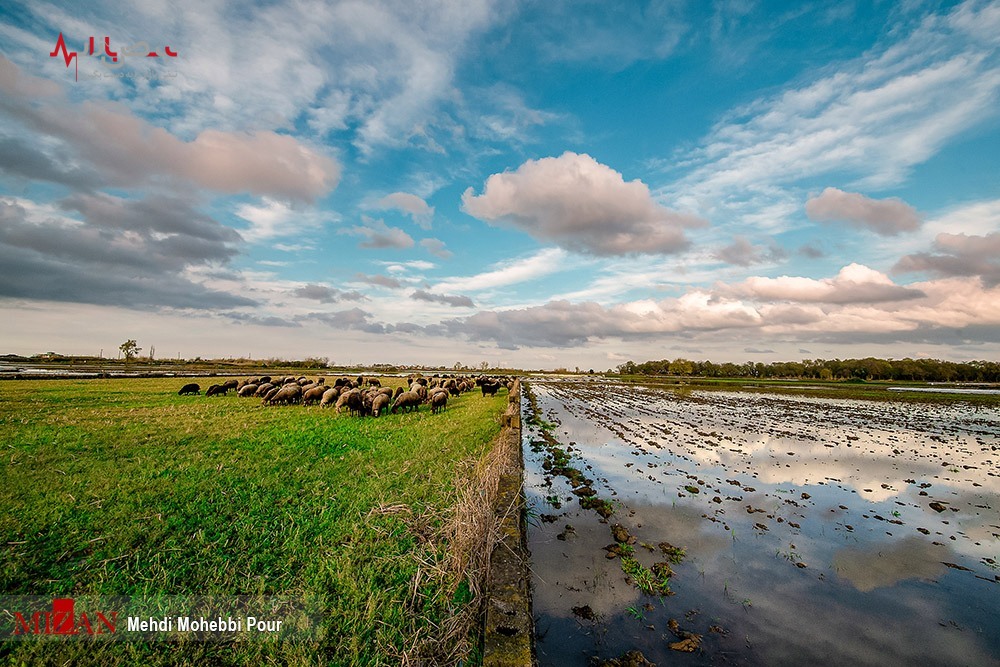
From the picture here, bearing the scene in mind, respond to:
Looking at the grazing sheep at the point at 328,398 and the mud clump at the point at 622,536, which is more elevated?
the grazing sheep at the point at 328,398

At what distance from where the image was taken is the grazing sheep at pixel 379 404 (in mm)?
18219

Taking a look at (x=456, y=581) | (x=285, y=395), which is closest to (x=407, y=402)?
(x=285, y=395)

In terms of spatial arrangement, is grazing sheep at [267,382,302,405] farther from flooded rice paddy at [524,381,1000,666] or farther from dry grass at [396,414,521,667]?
dry grass at [396,414,521,667]

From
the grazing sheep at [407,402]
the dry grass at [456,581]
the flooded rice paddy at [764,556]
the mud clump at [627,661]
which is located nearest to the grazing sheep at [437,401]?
the grazing sheep at [407,402]

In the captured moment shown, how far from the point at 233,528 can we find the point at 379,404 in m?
12.6

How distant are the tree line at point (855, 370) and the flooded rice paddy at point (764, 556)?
112939mm

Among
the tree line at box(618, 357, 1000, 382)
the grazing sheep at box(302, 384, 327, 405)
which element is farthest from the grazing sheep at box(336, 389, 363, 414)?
the tree line at box(618, 357, 1000, 382)

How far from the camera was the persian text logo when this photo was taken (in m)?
3.91

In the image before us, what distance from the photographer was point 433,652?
3.84 meters

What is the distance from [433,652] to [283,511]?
14.0 feet

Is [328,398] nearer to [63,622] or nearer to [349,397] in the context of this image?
[349,397]

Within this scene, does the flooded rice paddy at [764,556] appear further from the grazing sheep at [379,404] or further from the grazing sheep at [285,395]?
the grazing sheep at [285,395]

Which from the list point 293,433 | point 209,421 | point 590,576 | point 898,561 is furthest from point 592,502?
point 209,421

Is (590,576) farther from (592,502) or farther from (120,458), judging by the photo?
(120,458)
